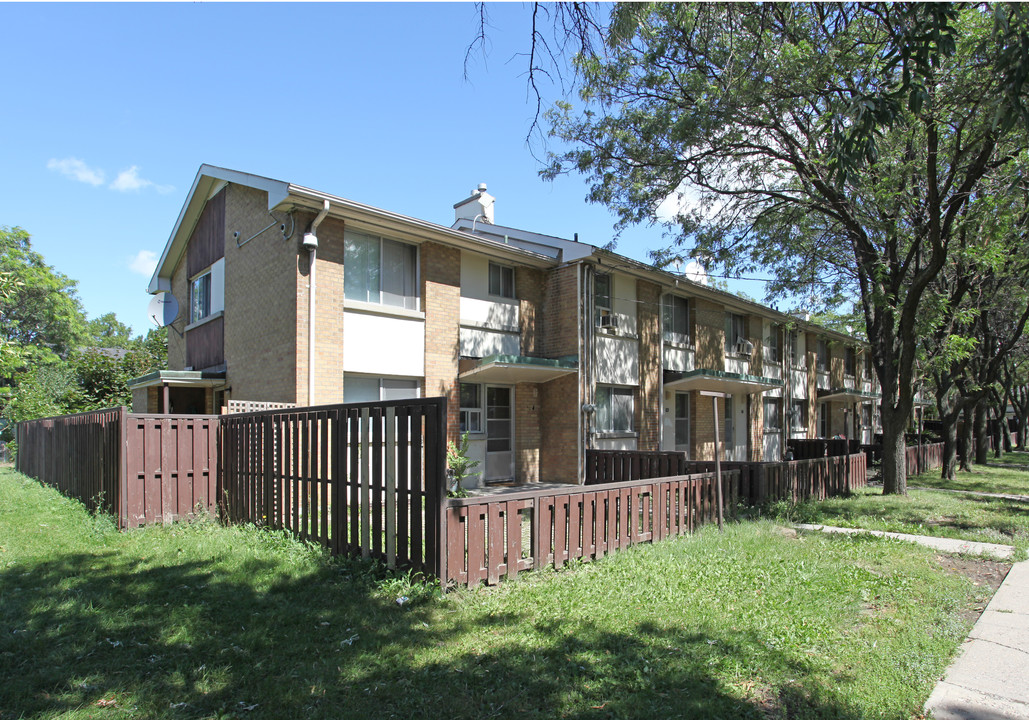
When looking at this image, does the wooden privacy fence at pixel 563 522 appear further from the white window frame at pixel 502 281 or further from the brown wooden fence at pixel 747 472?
the white window frame at pixel 502 281

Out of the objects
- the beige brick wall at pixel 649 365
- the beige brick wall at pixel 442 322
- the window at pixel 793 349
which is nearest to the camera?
the beige brick wall at pixel 442 322

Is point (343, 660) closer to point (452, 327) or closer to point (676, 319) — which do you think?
point (452, 327)

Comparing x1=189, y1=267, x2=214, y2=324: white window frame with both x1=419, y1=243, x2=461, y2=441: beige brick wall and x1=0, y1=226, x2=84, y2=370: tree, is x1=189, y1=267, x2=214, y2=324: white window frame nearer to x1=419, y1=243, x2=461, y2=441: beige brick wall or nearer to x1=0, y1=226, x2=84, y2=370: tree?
x1=419, y1=243, x2=461, y2=441: beige brick wall

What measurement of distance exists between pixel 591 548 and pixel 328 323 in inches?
278

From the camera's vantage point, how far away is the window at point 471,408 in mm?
14977

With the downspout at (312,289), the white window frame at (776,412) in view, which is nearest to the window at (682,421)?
the white window frame at (776,412)

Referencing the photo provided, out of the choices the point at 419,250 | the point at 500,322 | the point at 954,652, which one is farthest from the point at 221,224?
the point at 954,652

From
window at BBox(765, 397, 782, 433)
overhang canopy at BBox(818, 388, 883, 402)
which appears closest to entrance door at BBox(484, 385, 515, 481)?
window at BBox(765, 397, 782, 433)

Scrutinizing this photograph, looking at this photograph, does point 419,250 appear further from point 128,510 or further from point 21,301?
point 21,301

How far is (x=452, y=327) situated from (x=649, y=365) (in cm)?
704

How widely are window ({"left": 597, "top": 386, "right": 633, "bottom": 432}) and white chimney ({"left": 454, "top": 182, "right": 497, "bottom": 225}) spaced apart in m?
5.99

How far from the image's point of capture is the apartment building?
484 inches

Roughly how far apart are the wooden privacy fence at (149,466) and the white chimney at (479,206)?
36.1 feet

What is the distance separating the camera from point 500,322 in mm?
15688
